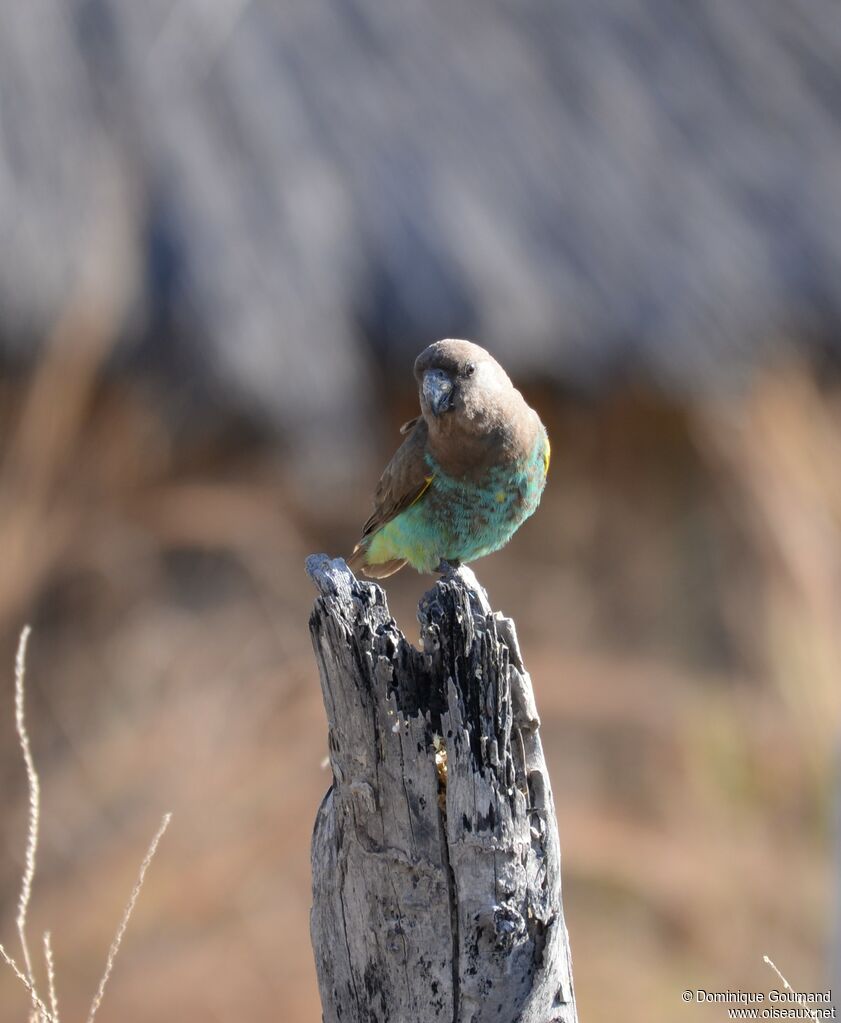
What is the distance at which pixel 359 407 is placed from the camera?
559cm

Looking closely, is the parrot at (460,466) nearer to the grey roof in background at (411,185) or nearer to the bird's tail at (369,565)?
the bird's tail at (369,565)

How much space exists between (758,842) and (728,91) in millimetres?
3968

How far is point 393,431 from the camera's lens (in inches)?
233

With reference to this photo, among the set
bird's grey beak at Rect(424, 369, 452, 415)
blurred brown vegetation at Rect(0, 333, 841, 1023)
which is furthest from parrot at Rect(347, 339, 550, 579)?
blurred brown vegetation at Rect(0, 333, 841, 1023)

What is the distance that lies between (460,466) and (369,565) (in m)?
0.66

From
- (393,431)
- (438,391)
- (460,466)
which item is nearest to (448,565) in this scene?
(460,466)

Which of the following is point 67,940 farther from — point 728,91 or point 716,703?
point 728,91

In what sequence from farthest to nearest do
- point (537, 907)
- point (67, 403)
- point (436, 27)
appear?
point (436, 27) → point (67, 403) → point (537, 907)

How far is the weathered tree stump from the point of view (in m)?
2.31

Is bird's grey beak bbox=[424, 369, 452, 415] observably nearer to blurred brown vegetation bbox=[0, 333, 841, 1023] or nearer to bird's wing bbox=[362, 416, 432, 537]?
bird's wing bbox=[362, 416, 432, 537]

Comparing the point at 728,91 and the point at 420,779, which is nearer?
the point at 420,779

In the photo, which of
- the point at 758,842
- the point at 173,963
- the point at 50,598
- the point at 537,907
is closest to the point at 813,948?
the point at 758,842

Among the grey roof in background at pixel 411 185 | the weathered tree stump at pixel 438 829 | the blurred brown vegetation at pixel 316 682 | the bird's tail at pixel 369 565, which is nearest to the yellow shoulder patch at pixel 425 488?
the bird's tail at pixel 369 565

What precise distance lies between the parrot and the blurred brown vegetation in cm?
193
